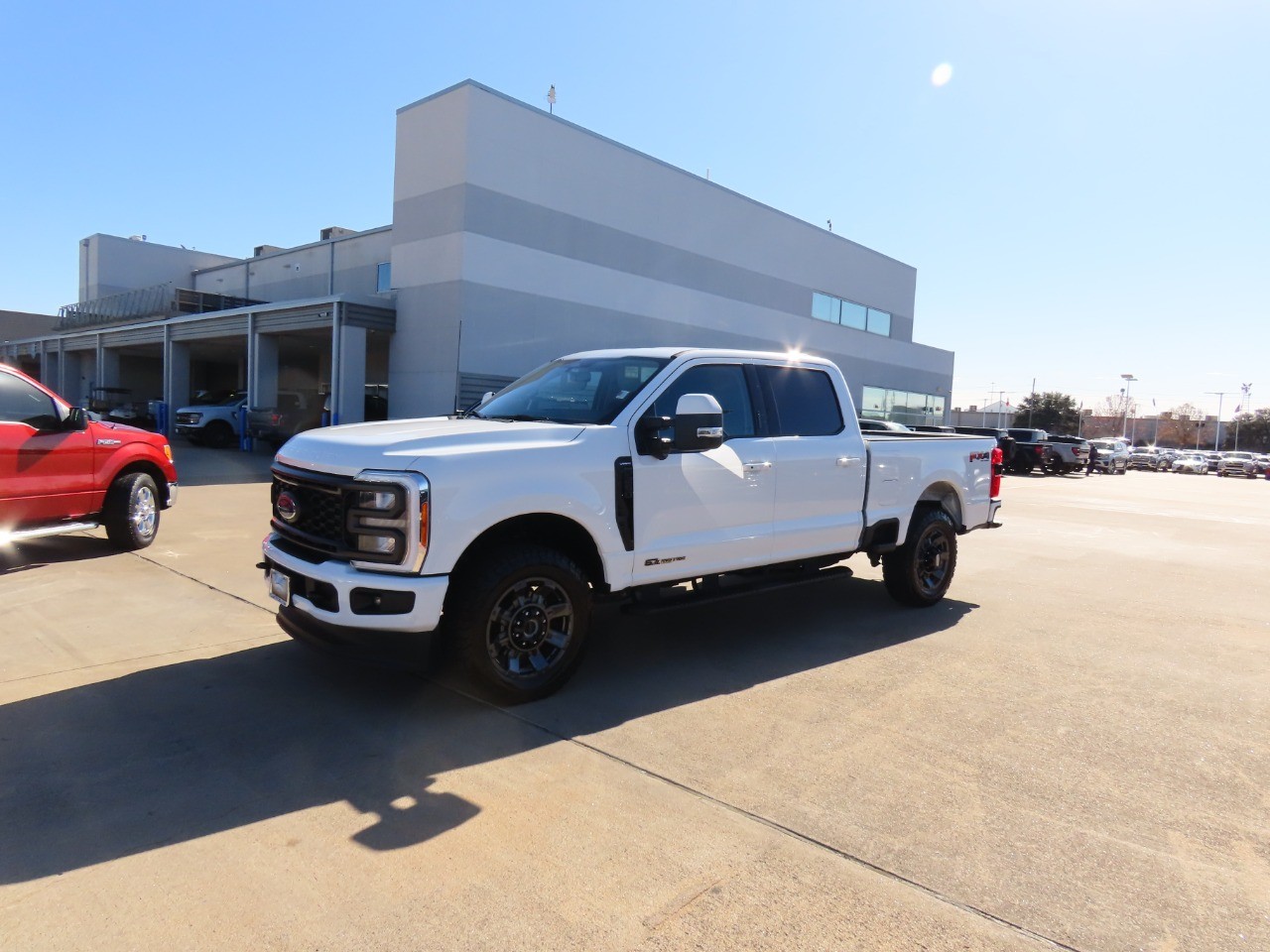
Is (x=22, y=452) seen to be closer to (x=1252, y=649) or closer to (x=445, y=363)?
(x=1252, y=649)

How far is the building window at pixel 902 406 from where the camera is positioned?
35.7 m

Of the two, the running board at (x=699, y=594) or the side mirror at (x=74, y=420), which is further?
the side mirror at (x=74, y=420)

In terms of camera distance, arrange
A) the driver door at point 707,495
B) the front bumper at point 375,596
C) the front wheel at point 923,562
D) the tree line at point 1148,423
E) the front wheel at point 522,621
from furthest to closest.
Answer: the tree line at point 1148,423, the front wheel at point 923,562, the driver door at point 707,495, the front wheel at point 522,621, the front bumper at point 375,596

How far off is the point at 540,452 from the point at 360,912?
Answer: 238cm

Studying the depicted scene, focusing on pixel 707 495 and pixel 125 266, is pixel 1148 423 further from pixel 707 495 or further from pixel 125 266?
pixel 707 495

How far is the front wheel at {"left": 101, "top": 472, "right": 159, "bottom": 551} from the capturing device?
8.25 metres

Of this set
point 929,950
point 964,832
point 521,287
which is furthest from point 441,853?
point 521,287

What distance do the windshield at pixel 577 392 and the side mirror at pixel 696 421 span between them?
1.37ft

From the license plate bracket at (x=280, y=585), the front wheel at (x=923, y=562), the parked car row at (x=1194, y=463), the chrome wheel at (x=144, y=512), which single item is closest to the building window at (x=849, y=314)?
the front wheel at (x=923, y=562)

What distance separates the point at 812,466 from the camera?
5.90 m

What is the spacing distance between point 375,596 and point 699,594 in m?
2.06

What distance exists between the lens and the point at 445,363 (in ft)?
67.3

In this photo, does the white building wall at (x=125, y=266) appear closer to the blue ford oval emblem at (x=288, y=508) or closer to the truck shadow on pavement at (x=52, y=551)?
the truck shadow on pavement at (x=52, y=551)

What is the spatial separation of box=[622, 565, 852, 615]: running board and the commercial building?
15.2 m
